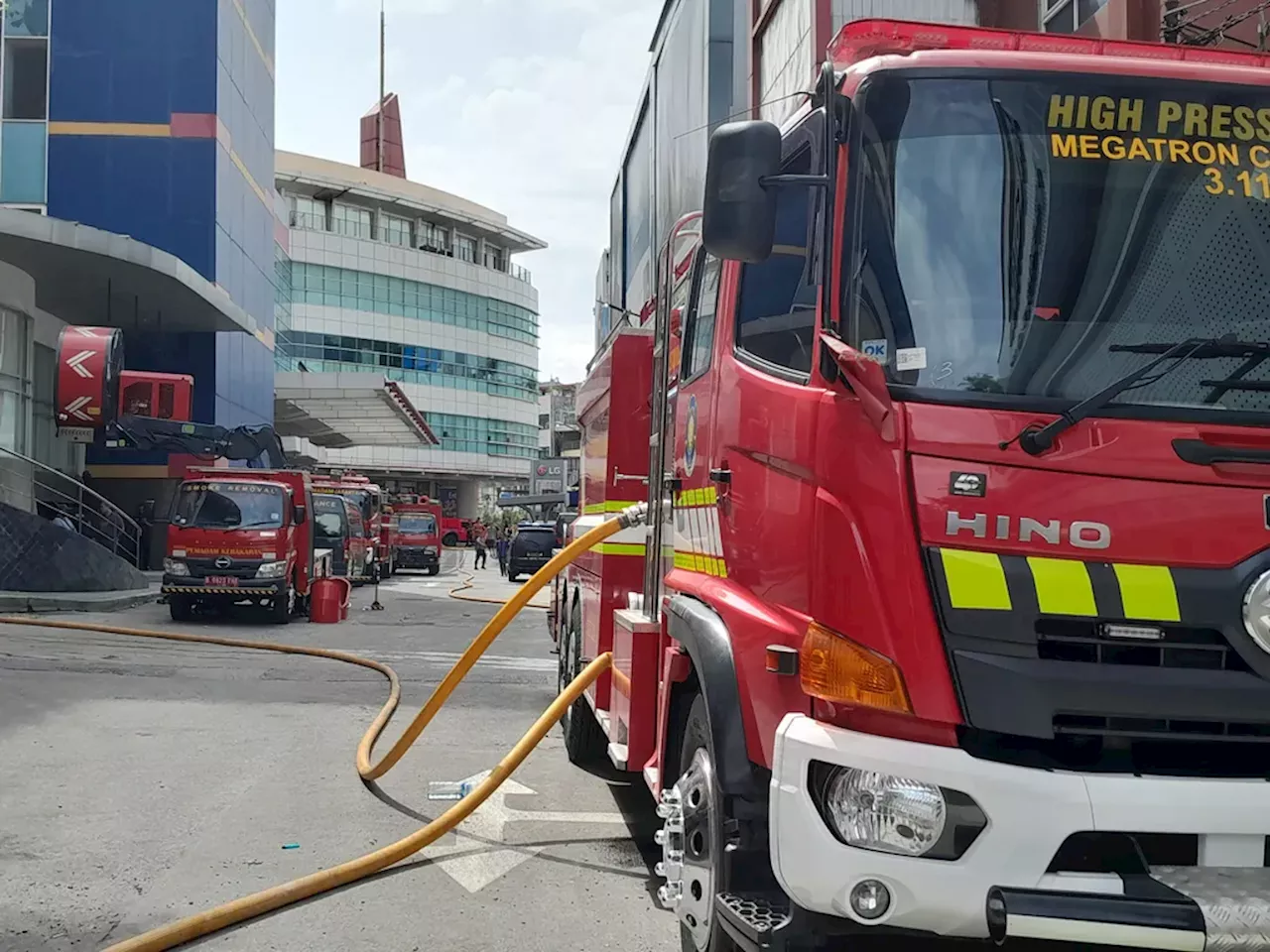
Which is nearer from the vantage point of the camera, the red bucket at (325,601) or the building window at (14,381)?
the red bucket at (325,601)

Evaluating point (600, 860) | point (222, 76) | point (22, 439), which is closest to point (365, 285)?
point (222, 76)

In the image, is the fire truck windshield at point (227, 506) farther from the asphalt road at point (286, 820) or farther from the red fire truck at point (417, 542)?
the red fire truck at point (417, 542)

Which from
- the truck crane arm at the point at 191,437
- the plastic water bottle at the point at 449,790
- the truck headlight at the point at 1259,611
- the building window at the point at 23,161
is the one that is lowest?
the plastic water bottle at the point at 449,790

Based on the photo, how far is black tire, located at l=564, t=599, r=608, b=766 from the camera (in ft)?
25.8

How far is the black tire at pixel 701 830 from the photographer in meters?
3.62

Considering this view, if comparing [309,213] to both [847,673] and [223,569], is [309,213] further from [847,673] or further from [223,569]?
[847,673]

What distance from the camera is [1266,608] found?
2.96 m

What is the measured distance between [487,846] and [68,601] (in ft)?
49.0

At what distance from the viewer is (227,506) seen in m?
18.6

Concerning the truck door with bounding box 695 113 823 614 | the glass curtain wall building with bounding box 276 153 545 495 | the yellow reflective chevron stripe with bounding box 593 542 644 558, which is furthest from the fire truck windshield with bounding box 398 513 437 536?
the truck door with bounding box 695 113 823 614

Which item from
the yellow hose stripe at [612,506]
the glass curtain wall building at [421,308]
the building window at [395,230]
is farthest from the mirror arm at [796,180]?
the building window at [395,230]

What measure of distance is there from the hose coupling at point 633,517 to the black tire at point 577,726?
1821 millimetres

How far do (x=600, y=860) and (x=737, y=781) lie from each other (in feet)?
9.06

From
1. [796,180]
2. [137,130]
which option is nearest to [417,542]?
[137,130]
